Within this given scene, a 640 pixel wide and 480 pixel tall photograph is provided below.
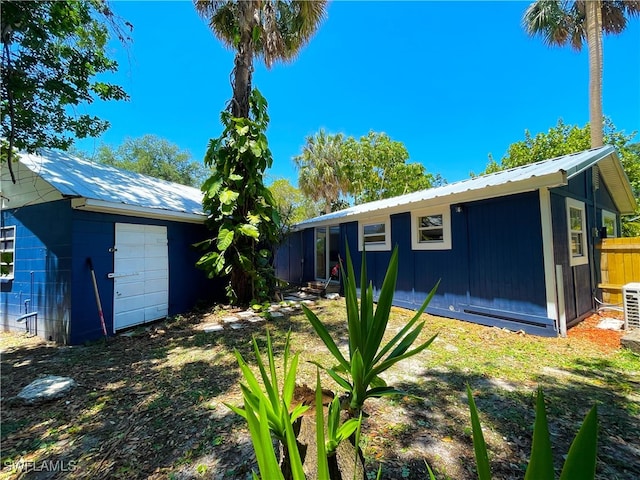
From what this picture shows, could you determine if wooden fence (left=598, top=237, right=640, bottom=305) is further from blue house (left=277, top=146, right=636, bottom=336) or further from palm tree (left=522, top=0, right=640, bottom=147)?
palm tree (left=522, top=0, right=640, bottom=147)

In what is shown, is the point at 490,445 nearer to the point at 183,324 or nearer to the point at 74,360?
the point at 74,360

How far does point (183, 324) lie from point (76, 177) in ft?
11.9

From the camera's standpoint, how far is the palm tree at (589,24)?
9422 mm

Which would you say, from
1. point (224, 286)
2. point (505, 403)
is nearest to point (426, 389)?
point (505, 403)

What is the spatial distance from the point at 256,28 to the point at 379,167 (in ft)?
45.6

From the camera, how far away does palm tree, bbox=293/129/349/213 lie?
731 inches

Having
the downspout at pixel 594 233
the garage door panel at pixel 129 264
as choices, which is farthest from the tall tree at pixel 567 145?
the garage door panel at pixel 129 264

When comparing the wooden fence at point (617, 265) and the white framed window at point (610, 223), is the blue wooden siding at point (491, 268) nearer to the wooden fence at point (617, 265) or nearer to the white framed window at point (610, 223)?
the wooden fence at point (617, 265)

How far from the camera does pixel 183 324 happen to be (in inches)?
234

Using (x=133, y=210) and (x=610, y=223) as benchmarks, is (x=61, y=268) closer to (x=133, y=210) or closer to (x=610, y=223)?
(x=133, y=210)

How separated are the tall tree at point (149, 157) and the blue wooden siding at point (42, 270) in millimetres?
19848

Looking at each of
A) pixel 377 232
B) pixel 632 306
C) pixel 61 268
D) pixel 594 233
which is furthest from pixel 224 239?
pixel 594 233

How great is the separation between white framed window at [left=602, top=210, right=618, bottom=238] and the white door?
10832mm

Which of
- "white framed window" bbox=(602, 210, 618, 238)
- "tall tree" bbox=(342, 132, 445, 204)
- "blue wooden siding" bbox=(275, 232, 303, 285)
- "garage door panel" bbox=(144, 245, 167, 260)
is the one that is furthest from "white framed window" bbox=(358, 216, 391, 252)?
"tall tree" bbox=(342, 132, 445, 204)
